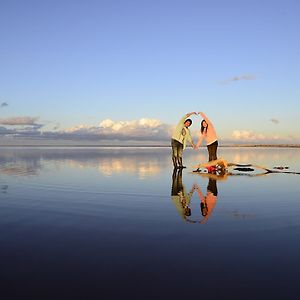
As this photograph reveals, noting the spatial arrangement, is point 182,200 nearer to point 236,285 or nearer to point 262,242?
point 262,242

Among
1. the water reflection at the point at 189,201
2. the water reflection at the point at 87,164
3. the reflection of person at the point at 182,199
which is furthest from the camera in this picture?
the water reflection at the point at 87,164

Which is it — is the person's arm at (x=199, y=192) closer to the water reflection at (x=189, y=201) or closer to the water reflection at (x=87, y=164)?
the water reflection at (x=189, y=201)

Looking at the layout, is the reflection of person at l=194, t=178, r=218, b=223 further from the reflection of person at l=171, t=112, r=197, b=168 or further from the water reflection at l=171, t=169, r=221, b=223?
the reflection of person at l=171, t=112, r=197, b=168

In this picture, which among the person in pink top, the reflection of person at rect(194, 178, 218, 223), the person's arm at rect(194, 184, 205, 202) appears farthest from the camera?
the person in pink top

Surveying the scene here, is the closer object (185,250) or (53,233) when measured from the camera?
(185,250)

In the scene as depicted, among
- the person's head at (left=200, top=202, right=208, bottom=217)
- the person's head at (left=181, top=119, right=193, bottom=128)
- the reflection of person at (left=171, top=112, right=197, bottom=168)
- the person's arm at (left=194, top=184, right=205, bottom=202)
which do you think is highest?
the person's head at (left=181, top=119, right=193, bottom=128)

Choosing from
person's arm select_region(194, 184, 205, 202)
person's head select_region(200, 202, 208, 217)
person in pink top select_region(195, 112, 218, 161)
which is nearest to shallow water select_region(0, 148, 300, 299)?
person's head select_region(200, 202, 208, 217)

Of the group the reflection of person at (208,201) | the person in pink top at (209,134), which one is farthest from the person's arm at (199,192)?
the person in pink top at (209,134)

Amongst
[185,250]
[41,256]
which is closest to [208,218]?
[185,250]

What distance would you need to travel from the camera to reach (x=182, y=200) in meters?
10.1

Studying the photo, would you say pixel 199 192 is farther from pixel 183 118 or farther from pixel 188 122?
pixel 188 122

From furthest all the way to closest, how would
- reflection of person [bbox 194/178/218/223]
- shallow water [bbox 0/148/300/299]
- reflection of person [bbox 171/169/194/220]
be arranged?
1. reflection of person [bbox 171/169/194/220]
2. reflection of person [bbox 194/178/218/223]
3. shallow water [bbox 0/148/300/299]

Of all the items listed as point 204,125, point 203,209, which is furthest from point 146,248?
point 204,125

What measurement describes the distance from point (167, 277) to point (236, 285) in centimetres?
82
